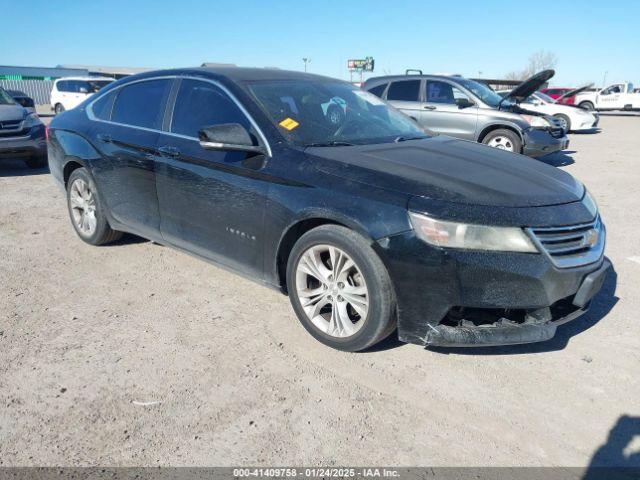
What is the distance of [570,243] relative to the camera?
9.43 feet

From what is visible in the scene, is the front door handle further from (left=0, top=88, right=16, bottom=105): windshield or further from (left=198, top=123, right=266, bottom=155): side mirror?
(left=0, top=88, right=16, bottom=105): windshield

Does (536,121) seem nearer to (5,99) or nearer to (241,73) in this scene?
(241,73)

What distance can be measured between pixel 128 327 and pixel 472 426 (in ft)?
7.41

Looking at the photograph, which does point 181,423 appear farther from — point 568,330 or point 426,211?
point 568,330

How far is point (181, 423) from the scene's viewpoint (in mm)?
2533

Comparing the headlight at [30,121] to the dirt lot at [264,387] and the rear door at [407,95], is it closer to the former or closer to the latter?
the dirt lot at [264,387]

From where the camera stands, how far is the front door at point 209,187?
3.42 m

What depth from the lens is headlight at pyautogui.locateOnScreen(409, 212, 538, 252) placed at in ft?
8.76

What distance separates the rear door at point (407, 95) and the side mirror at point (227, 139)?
25.1ft

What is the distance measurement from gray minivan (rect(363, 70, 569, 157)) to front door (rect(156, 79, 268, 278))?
6292mm

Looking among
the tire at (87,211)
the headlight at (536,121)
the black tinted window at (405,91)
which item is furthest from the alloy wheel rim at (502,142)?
the tire at (87,211)

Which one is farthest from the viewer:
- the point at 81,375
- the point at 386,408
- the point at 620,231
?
the point at 620,231

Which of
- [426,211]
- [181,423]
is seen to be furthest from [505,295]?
[181,423]

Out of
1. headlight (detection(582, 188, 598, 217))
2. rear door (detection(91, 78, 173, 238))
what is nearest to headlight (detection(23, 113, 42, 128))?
rear door (detection(91, 78, 173, 238))
